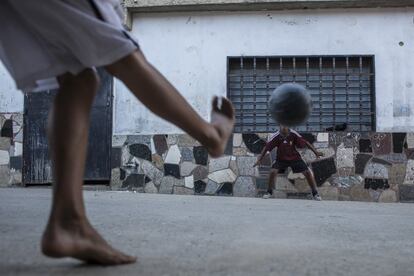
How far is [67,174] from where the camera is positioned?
1.88 metres

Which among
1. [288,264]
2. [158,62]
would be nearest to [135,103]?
[158,62]

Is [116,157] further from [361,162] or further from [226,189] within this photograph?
[361,162]

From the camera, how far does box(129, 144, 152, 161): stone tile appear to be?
9328 mm

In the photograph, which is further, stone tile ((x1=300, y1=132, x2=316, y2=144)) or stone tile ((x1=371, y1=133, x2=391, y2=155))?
stone tile ((x1=300, y1=132, x2=316, y2=144))

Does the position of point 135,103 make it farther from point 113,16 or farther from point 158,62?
point 113,16

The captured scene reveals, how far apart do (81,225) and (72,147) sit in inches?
10.8

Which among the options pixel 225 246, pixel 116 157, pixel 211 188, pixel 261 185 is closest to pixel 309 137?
pixel 261 185

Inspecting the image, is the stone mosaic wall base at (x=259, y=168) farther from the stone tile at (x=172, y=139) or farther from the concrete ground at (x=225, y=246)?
the concrete ground at (x=225, y=246)

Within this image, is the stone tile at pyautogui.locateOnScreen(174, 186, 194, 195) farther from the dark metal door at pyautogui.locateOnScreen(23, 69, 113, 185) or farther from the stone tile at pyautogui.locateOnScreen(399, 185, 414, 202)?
the stone tile at pyautogui.locateOnScreen(399, 185, 414, 202)

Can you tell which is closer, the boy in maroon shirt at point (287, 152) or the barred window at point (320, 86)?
the boy in maroon shirt at point (287, 152)

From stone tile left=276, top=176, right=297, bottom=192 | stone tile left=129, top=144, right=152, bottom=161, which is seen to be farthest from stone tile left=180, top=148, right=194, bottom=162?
stone tile left=276, top=176, right=297, bottom=192

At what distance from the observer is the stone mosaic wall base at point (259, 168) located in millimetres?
8922

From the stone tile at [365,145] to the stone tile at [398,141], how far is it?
387 millimetres

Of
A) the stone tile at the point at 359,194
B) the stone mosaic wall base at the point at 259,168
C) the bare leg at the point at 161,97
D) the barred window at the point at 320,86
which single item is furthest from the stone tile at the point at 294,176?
the bare leg at the point at 161,97
